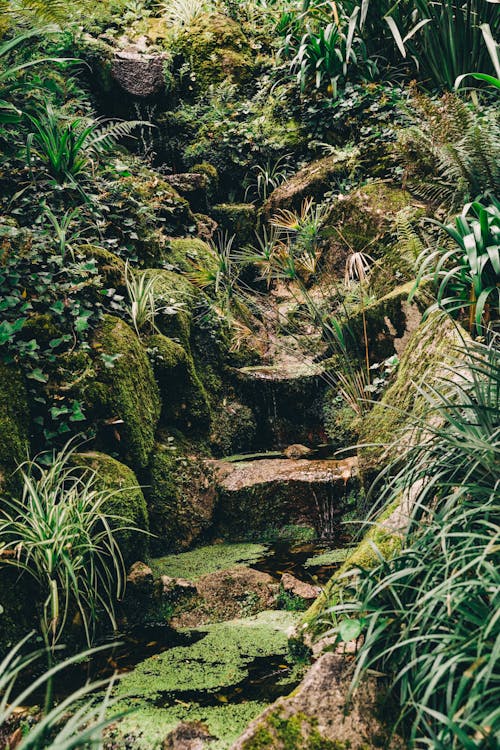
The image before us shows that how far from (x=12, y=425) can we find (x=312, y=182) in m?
4.69

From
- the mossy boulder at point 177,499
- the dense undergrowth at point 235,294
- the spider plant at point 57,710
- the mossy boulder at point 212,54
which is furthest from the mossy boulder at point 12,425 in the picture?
the mossy boulder at point 212,54

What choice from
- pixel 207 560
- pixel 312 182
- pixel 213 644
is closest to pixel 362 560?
pixel 213 644

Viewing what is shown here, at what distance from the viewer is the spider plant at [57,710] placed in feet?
3.26

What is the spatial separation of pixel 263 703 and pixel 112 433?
1763 millimetres

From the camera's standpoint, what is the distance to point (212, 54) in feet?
24.3

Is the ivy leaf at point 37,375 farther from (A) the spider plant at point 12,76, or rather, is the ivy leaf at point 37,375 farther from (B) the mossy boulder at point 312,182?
(B) the mossy boulder at point 312,182

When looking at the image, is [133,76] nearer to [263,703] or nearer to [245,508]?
[245,508]

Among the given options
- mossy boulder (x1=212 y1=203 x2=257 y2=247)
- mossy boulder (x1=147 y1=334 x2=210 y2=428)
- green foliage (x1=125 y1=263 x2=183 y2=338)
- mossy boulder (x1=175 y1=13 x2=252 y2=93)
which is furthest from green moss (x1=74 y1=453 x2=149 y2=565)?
mossy boulder (x1=175 y1=13 x2=252 y2=93)

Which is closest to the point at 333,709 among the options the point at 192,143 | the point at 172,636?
the point at 172,636

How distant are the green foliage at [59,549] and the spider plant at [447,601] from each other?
1156mm

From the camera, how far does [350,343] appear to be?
459 centimetres

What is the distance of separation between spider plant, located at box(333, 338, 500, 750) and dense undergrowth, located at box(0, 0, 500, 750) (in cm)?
1

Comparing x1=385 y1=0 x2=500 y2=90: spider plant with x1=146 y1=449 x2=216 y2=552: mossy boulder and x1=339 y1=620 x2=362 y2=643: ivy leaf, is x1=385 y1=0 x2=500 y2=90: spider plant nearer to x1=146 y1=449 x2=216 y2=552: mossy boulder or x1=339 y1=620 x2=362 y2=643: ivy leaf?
x1=146 y1=449 x2=216 y2=552: mossy boulder

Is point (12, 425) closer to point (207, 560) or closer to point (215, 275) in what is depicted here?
point (207, 560)
